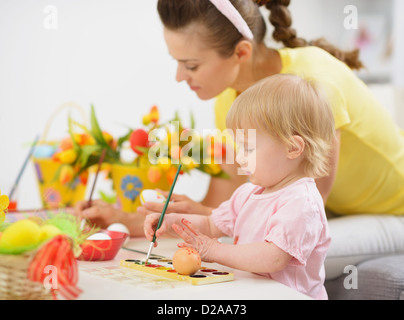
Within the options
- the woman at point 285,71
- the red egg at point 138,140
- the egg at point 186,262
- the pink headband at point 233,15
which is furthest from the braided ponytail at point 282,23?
the egg at point 186,262

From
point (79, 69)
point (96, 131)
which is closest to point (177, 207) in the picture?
point (96, 131)

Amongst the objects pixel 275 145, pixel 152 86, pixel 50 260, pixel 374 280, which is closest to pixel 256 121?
pixel 275 145

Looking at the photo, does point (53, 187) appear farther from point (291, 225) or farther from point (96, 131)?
point (291, 225)

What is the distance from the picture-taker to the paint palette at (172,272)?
81cm

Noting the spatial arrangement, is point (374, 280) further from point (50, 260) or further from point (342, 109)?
point (50, 260)

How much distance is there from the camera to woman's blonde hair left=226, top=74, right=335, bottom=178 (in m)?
0.94

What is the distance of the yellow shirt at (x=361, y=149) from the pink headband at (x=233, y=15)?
15 cm

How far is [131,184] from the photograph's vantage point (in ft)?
4.72

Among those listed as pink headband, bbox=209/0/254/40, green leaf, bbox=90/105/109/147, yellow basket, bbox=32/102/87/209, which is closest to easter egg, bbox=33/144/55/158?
yellow basket, bbox=32/102/87/209

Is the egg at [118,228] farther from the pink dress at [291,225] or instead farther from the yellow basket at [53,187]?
the yellow basket at [53,187]

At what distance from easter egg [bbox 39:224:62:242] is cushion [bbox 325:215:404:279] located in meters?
0.83

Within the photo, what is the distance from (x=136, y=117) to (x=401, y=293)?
1513 millimetres

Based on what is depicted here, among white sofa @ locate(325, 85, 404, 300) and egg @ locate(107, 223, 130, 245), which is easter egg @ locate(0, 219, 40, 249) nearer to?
egg @ locate(107, 223, 130, 245)

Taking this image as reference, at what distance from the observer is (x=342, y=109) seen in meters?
1.34
